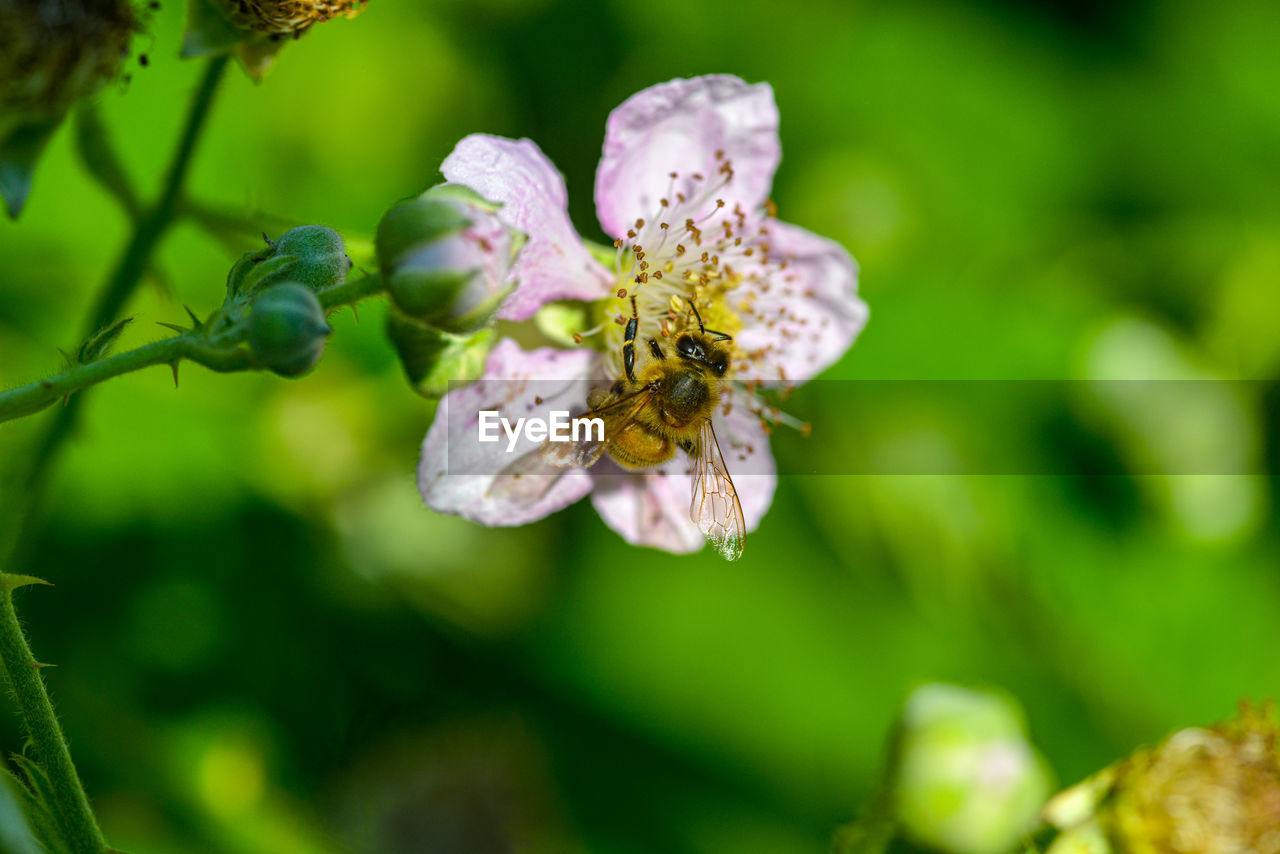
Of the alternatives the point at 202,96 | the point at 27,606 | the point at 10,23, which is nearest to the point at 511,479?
the point at 202,96

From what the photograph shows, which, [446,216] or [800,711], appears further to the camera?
[800,711]

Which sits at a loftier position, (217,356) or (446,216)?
(446,216)

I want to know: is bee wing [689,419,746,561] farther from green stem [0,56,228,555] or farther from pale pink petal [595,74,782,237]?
green stem [0,56,228,555]

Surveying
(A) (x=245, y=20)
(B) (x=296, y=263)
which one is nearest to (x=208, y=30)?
(A) (x=245, y=20)

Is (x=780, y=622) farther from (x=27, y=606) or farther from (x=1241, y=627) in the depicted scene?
(x=27, y=606)

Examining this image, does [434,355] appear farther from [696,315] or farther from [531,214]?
[696,315]

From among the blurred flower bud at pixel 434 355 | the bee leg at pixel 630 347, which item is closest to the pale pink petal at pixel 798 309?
the bee leg at pixel 630 347
